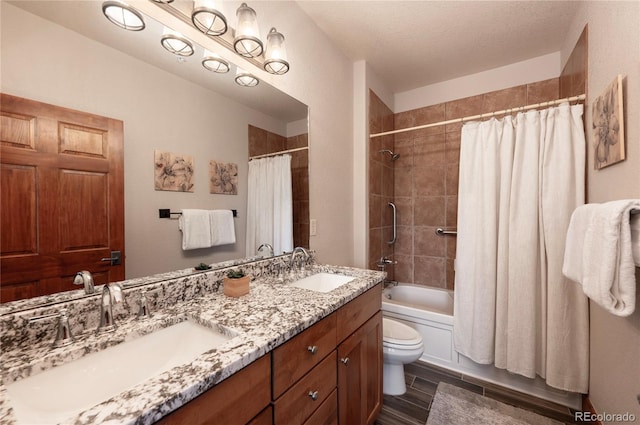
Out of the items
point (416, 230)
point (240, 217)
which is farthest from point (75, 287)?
point (416, 230)

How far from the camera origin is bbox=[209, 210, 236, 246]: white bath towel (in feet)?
4.08

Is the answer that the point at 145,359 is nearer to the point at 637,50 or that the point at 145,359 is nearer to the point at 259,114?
the point at 259,114

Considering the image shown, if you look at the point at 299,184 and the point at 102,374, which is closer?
the point at 102,374

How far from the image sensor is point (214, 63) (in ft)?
3.98

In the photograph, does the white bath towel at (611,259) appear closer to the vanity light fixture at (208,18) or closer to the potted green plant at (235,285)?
the potted green plant at (235,285)

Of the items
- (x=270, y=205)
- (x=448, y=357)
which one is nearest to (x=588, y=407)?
(x=448, y=357)

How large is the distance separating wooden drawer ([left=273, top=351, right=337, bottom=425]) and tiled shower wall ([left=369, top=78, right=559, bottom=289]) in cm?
152

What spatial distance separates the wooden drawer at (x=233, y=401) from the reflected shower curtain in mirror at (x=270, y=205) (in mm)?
764

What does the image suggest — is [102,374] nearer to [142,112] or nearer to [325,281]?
[142,112]

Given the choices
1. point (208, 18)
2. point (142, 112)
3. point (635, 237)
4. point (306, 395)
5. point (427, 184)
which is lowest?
point (306, 395)

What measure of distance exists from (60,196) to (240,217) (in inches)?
27.3

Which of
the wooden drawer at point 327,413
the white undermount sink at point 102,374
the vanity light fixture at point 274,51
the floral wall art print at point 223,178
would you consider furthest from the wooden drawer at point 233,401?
the vanity light fixture at point 274,51

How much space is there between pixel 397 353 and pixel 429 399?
0.43 metres

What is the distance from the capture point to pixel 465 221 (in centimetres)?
198
